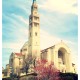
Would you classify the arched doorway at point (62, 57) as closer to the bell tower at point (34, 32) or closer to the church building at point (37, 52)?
the church building at point (37, 52)

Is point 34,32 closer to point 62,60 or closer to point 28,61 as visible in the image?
point 28,61

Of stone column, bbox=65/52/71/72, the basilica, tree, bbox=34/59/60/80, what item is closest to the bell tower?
the basilica

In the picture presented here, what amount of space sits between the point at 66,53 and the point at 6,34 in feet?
2.94

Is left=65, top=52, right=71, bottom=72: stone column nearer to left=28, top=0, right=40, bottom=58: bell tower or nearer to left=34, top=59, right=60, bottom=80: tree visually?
left=34, top=59, right=60, bottom=80: tree

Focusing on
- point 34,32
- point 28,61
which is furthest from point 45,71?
point 34,32

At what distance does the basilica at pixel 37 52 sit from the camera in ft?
12.3

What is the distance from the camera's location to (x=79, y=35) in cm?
393

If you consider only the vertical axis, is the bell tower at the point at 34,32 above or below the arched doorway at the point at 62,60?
above

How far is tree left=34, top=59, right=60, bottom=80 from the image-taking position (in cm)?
379

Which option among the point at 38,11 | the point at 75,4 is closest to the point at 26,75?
the point at 38,11

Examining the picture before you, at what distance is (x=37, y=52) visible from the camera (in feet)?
12.5

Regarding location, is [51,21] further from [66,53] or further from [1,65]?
[1,65]

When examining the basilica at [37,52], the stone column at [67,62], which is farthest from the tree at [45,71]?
the stone column at [67,62]

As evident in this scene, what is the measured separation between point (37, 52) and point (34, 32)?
0.91ft
